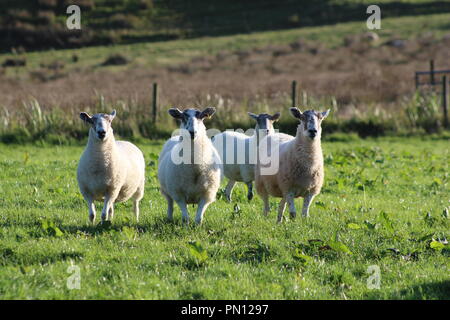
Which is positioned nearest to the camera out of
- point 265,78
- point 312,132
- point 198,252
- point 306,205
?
point 198,252

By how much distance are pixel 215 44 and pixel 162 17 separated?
9.77 meters

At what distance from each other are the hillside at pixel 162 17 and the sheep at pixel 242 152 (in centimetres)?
3850

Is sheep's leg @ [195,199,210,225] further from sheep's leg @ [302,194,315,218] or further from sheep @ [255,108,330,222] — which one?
sheep's leg @ [302,194,315,218]

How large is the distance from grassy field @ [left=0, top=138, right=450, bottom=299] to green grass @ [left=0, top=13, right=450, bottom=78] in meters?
32.0

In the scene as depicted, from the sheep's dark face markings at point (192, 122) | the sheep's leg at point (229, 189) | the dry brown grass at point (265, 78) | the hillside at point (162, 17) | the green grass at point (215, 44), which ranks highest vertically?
the hillside at point (162, 17)

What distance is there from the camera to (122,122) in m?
18.9

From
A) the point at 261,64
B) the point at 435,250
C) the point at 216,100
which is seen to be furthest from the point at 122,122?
the point at 261,64

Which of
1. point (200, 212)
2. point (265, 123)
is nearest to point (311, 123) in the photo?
point (200, 212)

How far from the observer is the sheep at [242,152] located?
1084 centimetres

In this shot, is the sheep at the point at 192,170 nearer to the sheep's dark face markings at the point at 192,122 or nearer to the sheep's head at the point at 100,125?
the sheep's dark face markings at the point at 192,122

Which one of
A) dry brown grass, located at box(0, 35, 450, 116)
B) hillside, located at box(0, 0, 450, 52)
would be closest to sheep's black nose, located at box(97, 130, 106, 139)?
dry brown grass, located at box(0, 35, 450, 116)

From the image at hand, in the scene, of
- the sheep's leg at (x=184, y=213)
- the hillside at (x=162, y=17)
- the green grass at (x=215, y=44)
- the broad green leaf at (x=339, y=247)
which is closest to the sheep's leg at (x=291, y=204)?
the sheep's leg at (x=184, y=213)

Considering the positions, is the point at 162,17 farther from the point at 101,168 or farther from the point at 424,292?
the point at 424,292

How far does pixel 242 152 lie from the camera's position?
11.2m
